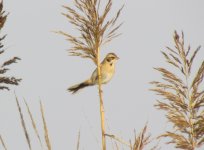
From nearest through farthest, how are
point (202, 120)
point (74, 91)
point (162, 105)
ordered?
1. point (202, 120)
2. point (162, 105)
3. point (74, 91)

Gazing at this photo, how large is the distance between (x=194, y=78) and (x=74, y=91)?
18.4ft

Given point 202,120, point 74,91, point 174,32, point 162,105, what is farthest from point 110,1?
point 74,91

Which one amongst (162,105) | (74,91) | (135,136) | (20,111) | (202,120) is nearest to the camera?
(20,111)

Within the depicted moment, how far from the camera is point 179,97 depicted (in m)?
3.71

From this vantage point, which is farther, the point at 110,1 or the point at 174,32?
the point at 174,32

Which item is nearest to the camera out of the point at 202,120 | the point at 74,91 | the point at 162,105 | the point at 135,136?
the point at 135,136

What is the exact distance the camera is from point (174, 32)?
392 cm

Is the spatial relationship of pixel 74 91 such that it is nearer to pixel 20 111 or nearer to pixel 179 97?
pixel 179 97

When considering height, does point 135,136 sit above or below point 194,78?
below

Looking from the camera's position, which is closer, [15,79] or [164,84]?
[15,79]

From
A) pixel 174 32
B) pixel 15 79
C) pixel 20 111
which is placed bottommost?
pixel 20 111

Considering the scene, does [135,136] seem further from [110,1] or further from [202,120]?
[110,1]

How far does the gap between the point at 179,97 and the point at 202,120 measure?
0.28m

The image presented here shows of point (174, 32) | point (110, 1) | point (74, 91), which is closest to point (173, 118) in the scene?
point (174, 32)
